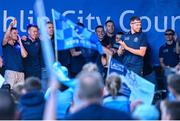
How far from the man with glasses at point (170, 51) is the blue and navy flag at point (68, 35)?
316cm

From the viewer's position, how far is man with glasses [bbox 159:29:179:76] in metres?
13.6

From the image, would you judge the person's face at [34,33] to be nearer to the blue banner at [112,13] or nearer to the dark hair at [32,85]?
the blue banner at [112,13]

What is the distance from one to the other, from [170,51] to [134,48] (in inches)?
32.2

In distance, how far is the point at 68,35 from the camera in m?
10.5

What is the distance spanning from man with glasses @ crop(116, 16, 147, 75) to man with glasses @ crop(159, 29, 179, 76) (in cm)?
55

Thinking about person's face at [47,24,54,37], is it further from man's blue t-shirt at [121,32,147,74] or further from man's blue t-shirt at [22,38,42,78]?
man's blue t-shirt at [121,32,147,74]

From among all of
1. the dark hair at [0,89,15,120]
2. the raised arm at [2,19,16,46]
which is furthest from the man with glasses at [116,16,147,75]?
the dark hair at [0,89,15,120]

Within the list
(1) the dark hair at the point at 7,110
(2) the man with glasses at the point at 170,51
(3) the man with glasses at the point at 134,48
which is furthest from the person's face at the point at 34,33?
(1) the dark hair at the point at 7,110

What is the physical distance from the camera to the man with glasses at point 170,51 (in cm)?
1365

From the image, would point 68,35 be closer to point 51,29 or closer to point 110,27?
point 51,29

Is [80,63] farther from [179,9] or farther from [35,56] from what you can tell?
[179,9]

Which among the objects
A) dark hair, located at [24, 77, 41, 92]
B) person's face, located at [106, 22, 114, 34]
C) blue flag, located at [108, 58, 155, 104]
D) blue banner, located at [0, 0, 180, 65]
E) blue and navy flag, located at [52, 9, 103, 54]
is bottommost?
blue flag, located at [108, 58, 155, 104]

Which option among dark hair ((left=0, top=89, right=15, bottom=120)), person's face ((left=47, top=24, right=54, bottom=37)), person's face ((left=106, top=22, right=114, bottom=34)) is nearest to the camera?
dark hair ((left=0, top=89, right=15, bottom=120))

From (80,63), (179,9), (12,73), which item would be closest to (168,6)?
(179,9)
